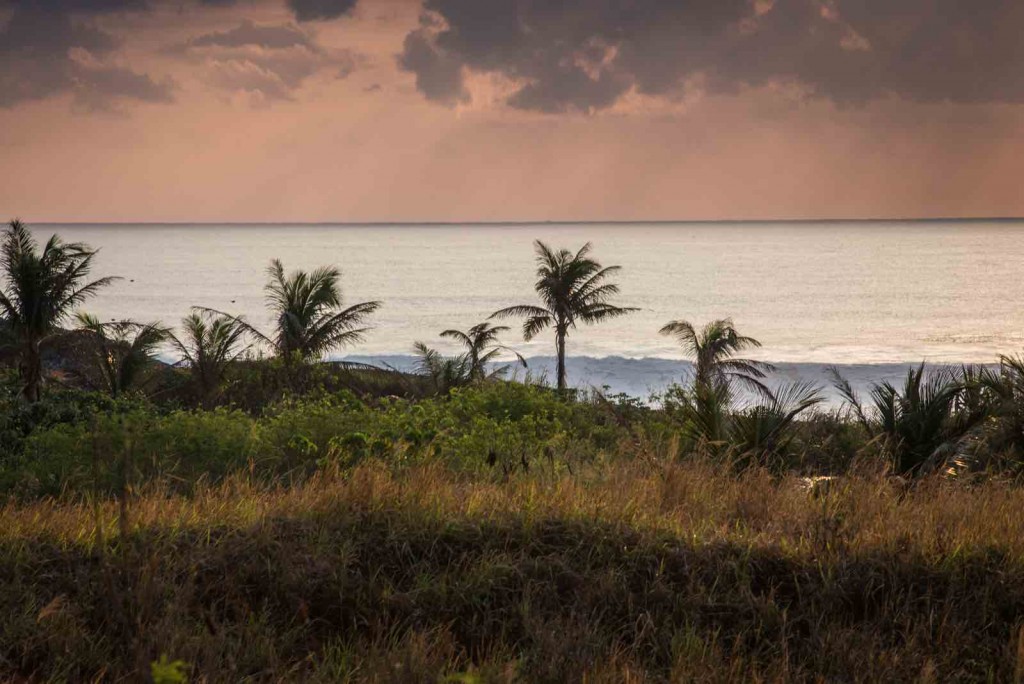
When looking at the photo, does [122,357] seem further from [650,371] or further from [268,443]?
[650,371]

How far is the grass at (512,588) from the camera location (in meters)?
Answer: 4.80

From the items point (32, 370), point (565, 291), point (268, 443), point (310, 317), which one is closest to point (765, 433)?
point (268, 443)

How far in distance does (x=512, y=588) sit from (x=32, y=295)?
65.6 ft

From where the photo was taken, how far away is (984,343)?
6372 cm

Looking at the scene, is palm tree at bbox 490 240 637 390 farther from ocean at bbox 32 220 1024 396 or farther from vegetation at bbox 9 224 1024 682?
vegetation at bbox 9 224 1024 682

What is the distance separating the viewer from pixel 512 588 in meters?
5.55

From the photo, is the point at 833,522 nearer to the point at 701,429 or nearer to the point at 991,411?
the point at 701,429

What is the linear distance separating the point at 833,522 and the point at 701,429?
4981 millimetres

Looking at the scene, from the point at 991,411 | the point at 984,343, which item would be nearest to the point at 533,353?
the point at 984,343

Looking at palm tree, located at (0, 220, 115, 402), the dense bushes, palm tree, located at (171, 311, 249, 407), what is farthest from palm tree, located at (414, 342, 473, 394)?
the dense bushes

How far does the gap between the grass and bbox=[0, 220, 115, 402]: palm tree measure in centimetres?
1697

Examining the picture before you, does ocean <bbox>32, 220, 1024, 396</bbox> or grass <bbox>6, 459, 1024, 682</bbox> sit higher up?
ocean <bbox>32, 220, 1024, 396</bbox>

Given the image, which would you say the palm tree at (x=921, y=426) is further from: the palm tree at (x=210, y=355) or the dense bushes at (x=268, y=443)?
the palm tree at (x=210, y=355)

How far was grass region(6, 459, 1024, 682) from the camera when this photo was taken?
480 centimetres
